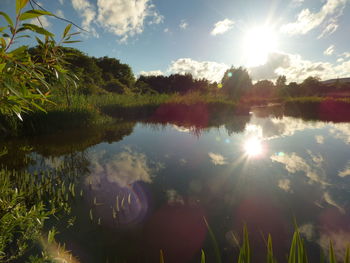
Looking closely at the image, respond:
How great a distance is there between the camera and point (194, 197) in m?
2.63

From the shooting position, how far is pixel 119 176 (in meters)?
3.30

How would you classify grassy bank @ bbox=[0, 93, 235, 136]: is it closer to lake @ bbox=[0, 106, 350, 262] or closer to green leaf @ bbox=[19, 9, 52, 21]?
lake @ bbox=[0, 106, 350, 262]

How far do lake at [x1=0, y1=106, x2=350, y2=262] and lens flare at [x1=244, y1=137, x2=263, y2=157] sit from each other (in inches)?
1.0

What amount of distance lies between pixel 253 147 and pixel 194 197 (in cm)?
324

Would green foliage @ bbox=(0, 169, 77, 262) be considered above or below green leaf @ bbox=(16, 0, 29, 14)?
below

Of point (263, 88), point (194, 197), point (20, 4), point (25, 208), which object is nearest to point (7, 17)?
point (20, 4)

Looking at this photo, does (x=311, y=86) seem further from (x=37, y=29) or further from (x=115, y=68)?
(x=37, y=29)

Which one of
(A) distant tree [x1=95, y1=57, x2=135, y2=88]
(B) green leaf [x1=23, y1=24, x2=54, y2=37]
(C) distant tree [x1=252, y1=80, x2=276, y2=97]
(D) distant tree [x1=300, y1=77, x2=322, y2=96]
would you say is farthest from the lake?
(C) distant tree [x1=252, y1=80, x2=276, y2=97]

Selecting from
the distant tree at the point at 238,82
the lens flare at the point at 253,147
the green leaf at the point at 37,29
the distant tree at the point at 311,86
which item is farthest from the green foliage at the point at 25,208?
the distant tree at the point at 311,86

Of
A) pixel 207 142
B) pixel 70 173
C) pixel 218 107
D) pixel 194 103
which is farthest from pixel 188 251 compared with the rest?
pixel 218 107

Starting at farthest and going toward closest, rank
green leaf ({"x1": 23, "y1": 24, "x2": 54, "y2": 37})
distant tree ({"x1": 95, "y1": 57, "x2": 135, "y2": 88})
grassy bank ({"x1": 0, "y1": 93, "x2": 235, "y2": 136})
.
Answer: distant tree ({"x1": 95, "y1": 57, "x2": 135, "y2": 88}) → grassy bank ({"x1": 0, "y1": 93, "x2": 235, "y2": 136}) → green leaf ({"x1": 23, "y1": 24, "x2": 54, "y2": 37})

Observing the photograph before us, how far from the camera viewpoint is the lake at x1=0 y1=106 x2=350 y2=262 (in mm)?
1790

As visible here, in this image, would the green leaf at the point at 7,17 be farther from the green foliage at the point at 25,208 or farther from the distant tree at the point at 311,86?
the distant tree at the point at 311,86

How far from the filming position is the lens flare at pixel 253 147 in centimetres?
459
